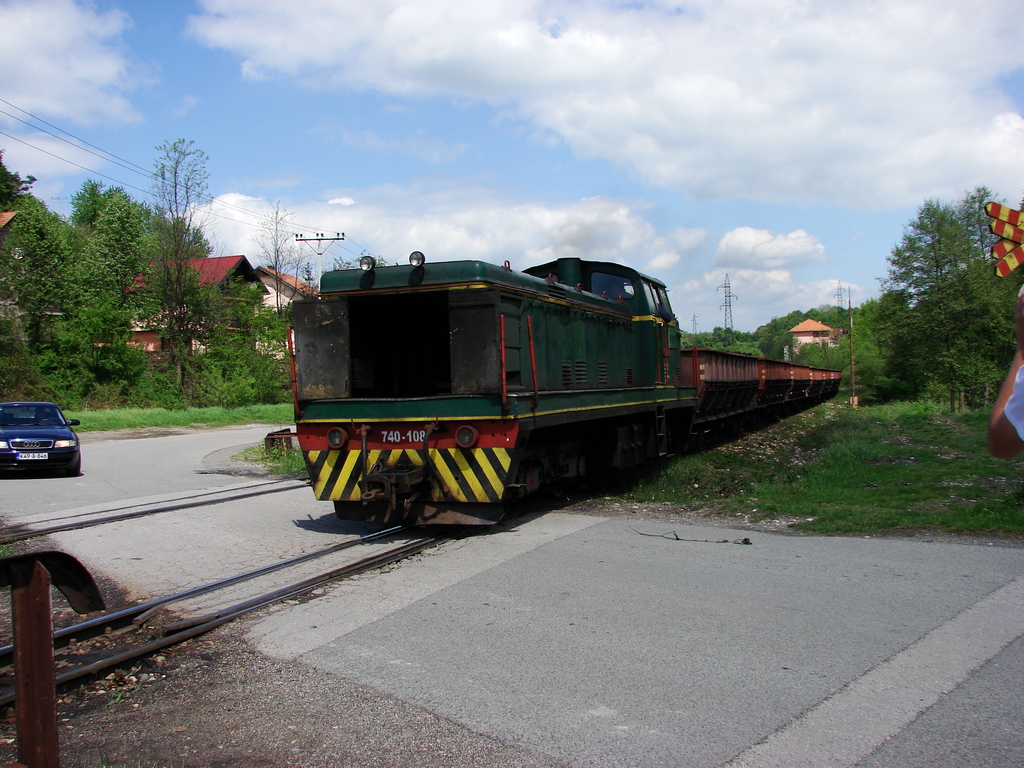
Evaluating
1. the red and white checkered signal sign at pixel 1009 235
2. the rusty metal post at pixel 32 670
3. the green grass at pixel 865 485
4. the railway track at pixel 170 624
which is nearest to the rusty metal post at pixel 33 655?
the rusty metal post at pixel 32 670

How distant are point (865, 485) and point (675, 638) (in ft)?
24.1

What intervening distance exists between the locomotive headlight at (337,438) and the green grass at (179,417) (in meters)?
19.5

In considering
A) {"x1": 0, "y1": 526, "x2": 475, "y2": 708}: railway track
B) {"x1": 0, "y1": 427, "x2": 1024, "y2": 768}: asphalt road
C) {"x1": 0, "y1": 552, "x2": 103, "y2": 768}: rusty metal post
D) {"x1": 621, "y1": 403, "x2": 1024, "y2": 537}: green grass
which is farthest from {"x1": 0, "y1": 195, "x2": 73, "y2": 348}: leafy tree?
{"x1": 0, "y1": 552, "x2": 103, "y2": 768}: rusty metal post

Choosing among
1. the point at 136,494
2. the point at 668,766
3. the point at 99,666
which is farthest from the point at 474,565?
the point at 136,494

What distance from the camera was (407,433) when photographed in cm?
819

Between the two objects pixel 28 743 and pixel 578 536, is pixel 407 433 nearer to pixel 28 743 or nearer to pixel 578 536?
A: pixel 578 536

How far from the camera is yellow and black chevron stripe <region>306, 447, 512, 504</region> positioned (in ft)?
26.0

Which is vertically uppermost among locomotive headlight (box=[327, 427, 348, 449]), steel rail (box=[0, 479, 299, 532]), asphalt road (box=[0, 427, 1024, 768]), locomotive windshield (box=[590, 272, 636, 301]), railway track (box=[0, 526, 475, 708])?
locomotive windshield (box=[590, 272, 636, 301])

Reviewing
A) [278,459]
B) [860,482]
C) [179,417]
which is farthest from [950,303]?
[179,417]

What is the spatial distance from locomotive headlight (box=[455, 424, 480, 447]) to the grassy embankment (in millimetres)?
3547

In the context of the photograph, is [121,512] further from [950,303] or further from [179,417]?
[950,303]

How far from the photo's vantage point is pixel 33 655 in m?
2.84

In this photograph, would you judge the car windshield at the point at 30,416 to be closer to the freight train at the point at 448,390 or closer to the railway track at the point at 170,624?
the freight train at the point at 448,390

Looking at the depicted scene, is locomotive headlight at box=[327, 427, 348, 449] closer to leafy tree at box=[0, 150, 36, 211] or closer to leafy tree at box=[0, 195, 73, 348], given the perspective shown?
leafy tree at box=[0, 195, 73, 348]
